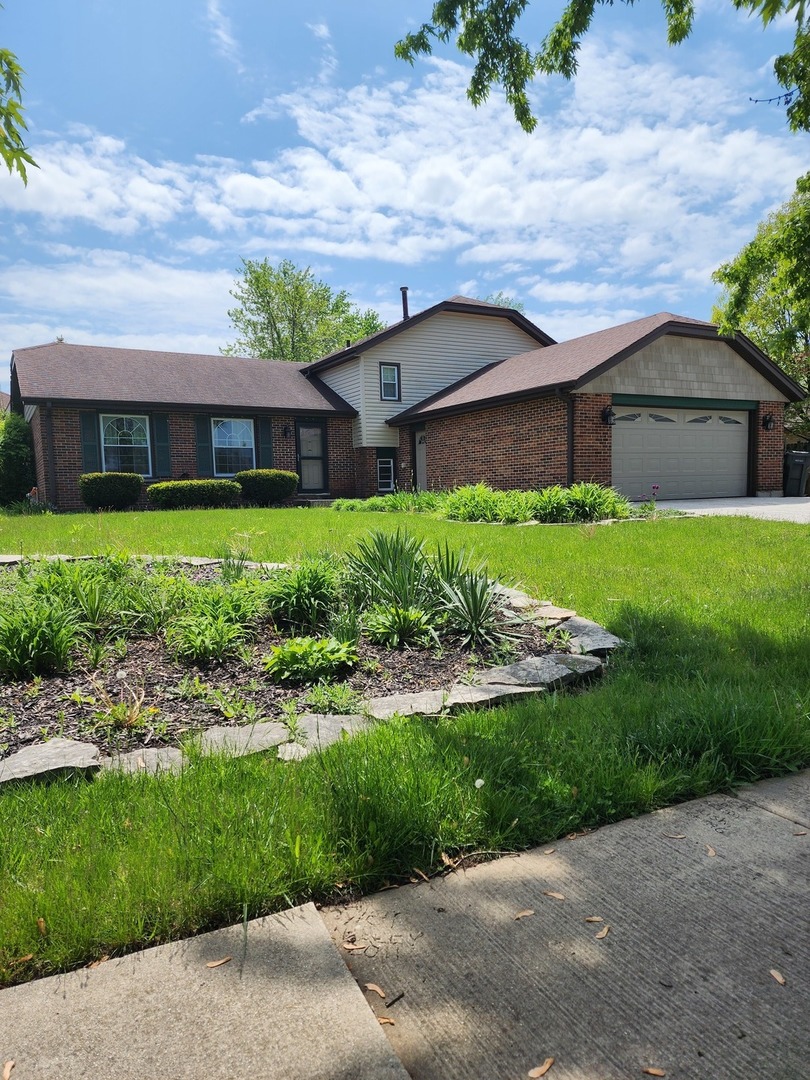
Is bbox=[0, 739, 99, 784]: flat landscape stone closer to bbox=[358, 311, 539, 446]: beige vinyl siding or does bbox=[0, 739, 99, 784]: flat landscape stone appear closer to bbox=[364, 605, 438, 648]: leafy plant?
bbox=[364, 605, 438, 648]: leafy plant

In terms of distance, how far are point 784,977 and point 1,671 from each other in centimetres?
364

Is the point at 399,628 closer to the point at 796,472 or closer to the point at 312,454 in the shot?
the point at 796,472

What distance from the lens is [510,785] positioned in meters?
2.52

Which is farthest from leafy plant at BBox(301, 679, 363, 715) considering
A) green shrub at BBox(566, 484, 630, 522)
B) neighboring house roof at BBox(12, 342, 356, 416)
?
neighboring house roof at BBox(12, 342, 356, 416)

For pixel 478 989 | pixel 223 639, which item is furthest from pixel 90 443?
pixel 478 989

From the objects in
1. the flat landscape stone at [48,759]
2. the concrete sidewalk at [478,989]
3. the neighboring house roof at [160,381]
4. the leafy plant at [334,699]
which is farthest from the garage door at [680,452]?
the concrete sidewalk at [478,989]

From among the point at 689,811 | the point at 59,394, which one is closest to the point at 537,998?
the point at 689,811

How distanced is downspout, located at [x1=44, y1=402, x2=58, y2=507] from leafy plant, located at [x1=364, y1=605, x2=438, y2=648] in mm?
15707

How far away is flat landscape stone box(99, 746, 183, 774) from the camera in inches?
107

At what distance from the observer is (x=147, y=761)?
2.82 m

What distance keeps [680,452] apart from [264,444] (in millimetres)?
11390

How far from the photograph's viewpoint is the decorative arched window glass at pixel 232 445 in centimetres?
1970

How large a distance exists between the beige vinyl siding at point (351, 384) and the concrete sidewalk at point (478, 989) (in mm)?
19740

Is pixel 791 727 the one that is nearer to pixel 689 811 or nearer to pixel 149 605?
pixel 689 811
